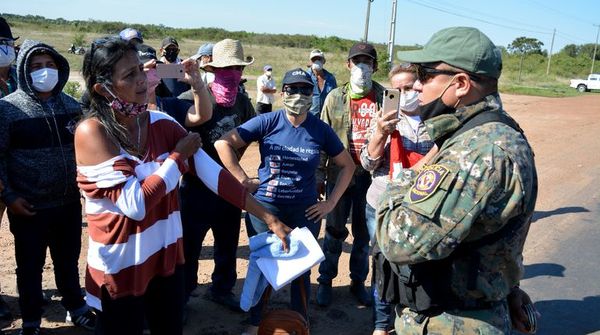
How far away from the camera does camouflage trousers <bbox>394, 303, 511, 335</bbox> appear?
204cm

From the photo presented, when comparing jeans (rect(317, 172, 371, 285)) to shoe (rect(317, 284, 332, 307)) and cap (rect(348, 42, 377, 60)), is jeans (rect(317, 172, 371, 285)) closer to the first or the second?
shoe (rect(317, 284, 332, 307))

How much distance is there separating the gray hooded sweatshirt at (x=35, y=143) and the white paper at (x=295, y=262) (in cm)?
162

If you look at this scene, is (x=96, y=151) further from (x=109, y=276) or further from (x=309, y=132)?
(x=309, y=132)

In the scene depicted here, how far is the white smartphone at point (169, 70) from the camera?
3357 mm

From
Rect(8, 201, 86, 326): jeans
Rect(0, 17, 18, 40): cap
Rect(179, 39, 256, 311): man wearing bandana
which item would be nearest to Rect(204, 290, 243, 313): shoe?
Rect(179, 39, 256, 311): man wearing bandana

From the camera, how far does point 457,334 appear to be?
2.04 m

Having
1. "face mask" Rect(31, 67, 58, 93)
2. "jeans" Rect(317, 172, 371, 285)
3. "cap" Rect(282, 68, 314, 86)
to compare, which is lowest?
"jeans" Rect(317, 172, 371, 285)

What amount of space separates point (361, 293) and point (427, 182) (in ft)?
9.18

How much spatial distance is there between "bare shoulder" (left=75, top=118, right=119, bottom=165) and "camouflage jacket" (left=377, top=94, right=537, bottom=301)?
1.28 meters

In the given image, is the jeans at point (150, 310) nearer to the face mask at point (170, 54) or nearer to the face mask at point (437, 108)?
the face mask at point (437, 108)

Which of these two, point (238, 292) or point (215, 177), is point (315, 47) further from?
point (215, 177)

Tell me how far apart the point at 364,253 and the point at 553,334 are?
1659 mm

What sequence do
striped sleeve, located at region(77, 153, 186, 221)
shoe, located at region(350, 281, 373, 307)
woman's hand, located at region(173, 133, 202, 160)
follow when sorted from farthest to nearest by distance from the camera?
shoe, located at region(350, 281, 373, 307) < woman's hand, located at region(173, 133, 202, 160) < striped sleeve, located at region(77, 153, 186, 221)

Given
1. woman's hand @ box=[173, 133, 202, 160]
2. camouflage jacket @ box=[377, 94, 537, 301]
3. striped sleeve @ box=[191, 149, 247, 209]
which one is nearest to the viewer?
camouflage jacket @ box=[377, 94, 537, 301]
